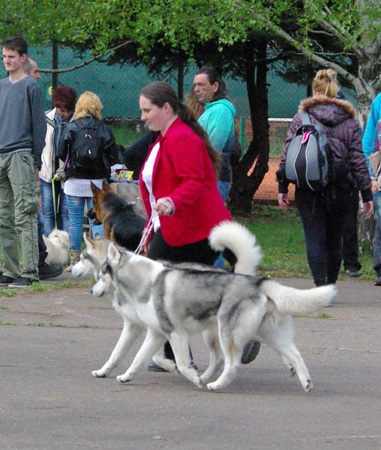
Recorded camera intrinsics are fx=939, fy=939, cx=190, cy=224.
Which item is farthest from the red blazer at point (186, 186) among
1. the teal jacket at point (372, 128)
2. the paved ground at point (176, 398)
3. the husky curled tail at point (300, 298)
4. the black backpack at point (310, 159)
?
the teal jacket at point (372, 128)

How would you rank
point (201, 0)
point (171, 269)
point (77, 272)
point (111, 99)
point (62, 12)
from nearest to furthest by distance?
point (171, 269) < point (77, 272) < point (201, 0) < point (62, 12) < point (111, 99)

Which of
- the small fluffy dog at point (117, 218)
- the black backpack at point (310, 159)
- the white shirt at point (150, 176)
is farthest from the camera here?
the small fluffy dog at point (117, 218)

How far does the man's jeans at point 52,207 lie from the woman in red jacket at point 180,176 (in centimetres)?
548

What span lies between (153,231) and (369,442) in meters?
2.24

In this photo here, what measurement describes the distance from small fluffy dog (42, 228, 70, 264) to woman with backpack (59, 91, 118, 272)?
0.34 ft

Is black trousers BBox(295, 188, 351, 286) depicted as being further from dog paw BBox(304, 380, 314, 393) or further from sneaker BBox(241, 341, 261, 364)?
dog paw BBox(304, 380, 314, 393)

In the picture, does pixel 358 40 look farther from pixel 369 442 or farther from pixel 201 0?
pixel 369 442

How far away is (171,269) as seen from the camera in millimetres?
5746

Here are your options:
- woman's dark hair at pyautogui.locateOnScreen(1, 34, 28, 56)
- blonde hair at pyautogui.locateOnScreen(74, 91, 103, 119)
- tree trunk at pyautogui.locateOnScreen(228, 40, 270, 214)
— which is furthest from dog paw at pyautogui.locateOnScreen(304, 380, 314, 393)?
tree trunk at pyautogui.locateOnScreen(228, 40, 270, 214)

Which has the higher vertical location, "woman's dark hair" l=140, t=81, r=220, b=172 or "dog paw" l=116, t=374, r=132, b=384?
"woman's dark hair" l=140, t=81, r=220, b=172

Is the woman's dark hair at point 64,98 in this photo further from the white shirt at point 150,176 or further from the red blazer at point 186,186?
the red blazer at point 186,186

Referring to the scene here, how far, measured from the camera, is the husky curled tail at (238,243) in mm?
5727

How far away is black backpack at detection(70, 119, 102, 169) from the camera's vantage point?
1027 cm

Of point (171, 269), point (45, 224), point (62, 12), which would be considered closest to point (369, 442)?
point (171, 269)
